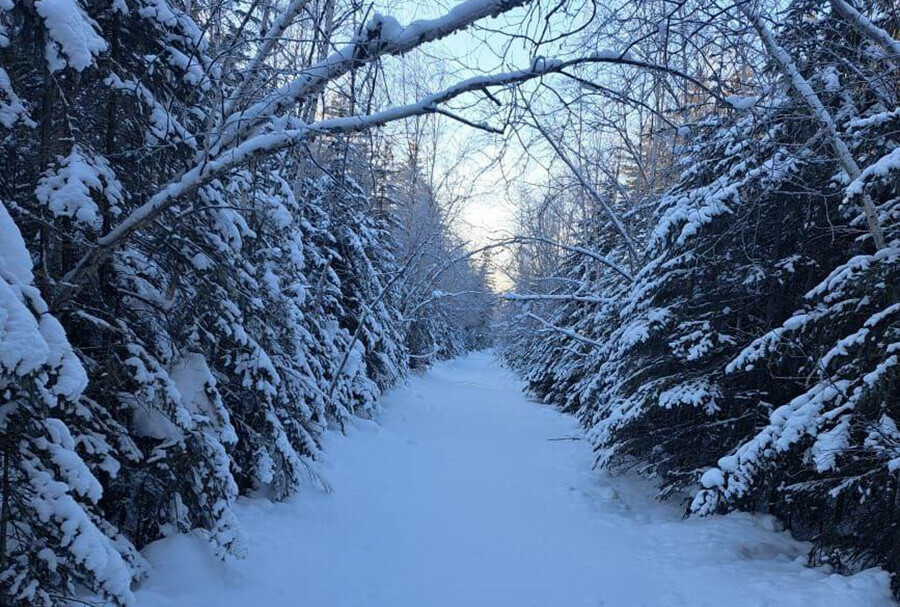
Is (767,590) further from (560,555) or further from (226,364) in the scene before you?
(226,364)

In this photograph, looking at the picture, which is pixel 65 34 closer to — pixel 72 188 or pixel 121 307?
pixel 72 188

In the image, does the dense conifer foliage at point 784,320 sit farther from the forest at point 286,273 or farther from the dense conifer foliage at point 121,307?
the dense conifer foliage at point 121,307

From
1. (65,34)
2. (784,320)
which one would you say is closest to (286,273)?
(65,34)

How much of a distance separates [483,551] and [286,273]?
4.02 metres

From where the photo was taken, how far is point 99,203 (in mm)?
3203

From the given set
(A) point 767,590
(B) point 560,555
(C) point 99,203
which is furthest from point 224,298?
(A) point 767,590

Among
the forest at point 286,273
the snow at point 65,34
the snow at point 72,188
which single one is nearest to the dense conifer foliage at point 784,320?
the forest at point 286,273

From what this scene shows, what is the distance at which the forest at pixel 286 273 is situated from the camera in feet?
8.08

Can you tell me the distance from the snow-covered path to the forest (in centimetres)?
23

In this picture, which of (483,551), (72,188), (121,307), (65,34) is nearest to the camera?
(65,34)

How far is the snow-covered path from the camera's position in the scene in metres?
3.67

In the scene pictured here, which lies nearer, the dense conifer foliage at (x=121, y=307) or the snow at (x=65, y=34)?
the dense conifer foliage at (x=121, y=307)

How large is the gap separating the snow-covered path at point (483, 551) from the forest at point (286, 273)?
0.23 metres

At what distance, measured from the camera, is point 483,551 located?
4828mm
